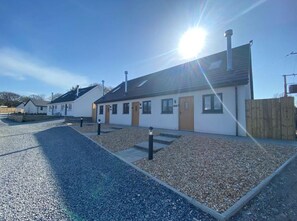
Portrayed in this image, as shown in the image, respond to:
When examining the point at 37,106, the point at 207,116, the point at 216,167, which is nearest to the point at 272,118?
the point at 207,116

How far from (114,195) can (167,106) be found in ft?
31.8

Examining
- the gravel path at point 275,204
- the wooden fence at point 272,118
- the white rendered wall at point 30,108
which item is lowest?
A: the gravel path at point 275,204

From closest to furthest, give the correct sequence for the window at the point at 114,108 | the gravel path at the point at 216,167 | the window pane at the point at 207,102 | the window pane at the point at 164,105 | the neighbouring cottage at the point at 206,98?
the gravel path at the point at 216,167 → the neighbouring cottage at the point at 206,98 → the window pane at the point at 207,102 → the window pane at the point at 164,105 → the window at the point at 114,108

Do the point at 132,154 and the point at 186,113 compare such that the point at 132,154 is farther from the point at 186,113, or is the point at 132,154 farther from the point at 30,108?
the point at 30,108

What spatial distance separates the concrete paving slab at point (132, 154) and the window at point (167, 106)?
5495 millimetres

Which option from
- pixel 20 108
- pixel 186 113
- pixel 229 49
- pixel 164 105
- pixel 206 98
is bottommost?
pixel 186 113

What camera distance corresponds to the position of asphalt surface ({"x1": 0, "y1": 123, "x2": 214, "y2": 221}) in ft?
9.42

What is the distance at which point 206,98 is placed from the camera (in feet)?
33.7

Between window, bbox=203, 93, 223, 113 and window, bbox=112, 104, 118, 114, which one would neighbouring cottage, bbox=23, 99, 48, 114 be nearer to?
window, bbox=112, 104, 118, 114

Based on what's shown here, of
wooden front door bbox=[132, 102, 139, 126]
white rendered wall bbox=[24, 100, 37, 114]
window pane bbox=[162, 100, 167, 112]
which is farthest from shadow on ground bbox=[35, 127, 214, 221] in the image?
white rendered wall bbox=[24, 100, 37, 114]

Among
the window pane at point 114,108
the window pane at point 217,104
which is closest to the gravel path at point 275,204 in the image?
the window pane at point 217,104

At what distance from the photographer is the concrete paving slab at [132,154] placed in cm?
633

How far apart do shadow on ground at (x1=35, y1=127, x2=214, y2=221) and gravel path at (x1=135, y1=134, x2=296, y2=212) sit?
449mm

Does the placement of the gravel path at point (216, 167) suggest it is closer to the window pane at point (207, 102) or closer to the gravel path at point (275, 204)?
the gravel path at point (275, 204)
